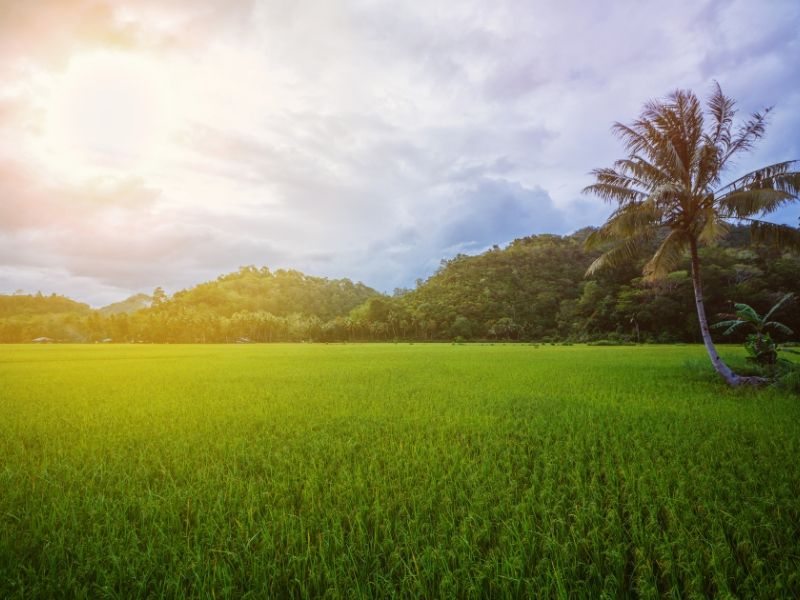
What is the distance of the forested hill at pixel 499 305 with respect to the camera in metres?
42.2

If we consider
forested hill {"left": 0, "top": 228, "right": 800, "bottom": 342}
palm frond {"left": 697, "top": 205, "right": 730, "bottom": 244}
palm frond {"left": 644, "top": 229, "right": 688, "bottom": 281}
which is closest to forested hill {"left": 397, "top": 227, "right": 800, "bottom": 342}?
forested hill {"left": 0, "top": 228, "right": 800, "bottom": 342}

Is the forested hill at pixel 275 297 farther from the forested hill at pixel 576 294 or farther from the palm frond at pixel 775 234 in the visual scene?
the palm frond at pixel 775 234

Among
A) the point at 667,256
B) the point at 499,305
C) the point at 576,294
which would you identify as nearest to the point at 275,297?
the point at 499,305

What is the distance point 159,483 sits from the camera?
4133 millimetres

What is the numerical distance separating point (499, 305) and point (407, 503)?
6447 centimetres

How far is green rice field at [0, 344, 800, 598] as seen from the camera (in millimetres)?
2479

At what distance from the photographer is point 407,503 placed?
3500 mm

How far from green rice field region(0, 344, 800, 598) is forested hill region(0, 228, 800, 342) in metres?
32.9

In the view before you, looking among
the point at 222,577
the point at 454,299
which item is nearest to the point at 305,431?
the point at 222,577

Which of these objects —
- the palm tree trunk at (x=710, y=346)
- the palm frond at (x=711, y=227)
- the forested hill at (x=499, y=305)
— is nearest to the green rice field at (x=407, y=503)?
the palm tree trunk at (x=710, y=346)

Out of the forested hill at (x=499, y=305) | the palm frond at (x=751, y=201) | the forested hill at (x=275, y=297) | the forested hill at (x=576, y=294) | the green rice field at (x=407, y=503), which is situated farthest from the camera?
the forested hill at (x=275, y=297)

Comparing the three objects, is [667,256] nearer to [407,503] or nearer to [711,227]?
[711,227]

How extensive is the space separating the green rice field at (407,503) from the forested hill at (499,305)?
32.9 meters

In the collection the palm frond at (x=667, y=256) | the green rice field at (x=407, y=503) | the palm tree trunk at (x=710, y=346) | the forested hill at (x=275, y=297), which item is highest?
the forested hill at (x=275, y=297)
